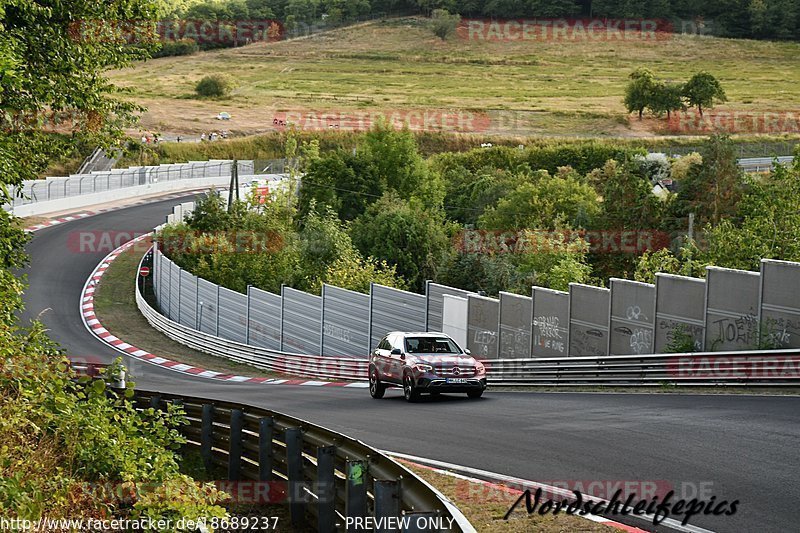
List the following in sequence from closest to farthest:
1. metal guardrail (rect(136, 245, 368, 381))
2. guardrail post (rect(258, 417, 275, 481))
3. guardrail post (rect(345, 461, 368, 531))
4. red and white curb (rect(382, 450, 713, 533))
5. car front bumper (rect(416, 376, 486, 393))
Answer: guardrail post (rect(345, 461, 368, 531)) < red and white curb (rect(382, 450, 713, 533)) < guardrail post (rect(258, 417, 275, 481)) < car front bumper (rect(416, 376, 486, 393)) < metal guardrail (rect(136, 245, 368, 381))

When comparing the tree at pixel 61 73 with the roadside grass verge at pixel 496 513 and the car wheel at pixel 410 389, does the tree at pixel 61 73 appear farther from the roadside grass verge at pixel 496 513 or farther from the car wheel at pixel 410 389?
the car wheel at pixel 410 389

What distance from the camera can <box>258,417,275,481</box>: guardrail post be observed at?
13.8m

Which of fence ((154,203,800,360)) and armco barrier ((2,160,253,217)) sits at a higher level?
fence ((154,203,800,360))

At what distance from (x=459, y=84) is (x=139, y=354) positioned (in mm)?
131608

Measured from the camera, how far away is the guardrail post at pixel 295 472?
12594mm

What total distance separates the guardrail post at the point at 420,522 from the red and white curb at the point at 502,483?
287cm

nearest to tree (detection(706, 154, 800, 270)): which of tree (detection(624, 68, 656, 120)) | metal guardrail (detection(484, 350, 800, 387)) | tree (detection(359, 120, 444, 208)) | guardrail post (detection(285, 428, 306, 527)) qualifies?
metal guardrail (detection(484, 350, 800, 387))

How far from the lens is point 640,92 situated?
484 feet

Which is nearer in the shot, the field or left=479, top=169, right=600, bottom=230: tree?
left=479, top=169, right=600, bottom=230: tree

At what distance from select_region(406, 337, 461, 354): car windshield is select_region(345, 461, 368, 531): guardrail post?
520 inches

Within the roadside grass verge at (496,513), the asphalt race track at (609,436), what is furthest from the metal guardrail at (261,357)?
the roadside grass verge at (496,513)

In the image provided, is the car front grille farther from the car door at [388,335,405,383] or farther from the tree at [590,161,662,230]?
the tree at [590,161,662,230]

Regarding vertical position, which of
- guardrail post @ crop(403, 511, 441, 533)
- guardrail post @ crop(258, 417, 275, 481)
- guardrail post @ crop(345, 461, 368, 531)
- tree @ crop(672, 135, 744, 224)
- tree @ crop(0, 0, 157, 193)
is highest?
tree @ crop(0, 0, 157, 193)

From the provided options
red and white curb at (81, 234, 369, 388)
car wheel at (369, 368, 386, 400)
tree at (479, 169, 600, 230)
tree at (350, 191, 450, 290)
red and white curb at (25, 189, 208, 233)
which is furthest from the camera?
tree at (479, 169, 600, 230)
